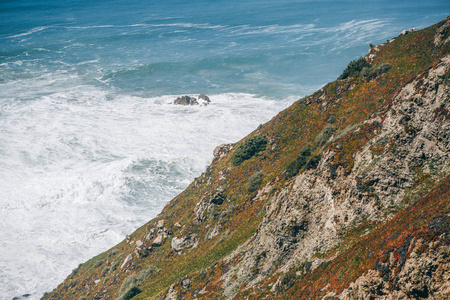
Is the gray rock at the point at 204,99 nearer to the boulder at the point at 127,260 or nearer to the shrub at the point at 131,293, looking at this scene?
the boulder at the point at 127,260

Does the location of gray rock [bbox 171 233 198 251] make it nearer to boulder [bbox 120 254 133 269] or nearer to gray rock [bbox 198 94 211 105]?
boulder [bbox 120 254 133 269]

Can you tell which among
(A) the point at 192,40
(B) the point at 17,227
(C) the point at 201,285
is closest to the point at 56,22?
(A) the point at 192,40

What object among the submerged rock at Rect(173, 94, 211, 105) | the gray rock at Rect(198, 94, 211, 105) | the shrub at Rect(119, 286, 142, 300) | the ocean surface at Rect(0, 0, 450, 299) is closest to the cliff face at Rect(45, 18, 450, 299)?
the shrub at Rect(119, 286, 142, 300)

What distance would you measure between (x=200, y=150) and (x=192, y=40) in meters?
91.2

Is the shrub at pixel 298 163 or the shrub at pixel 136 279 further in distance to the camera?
the shrub at pixel 136 279

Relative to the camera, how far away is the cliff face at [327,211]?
1139 centimetres

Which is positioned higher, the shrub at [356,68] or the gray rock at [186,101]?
the shrub at [356,68]

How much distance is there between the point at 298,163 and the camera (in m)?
24.3

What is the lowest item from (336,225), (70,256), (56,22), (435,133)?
(70,256)

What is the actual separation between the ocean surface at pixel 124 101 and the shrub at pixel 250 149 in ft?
64.0

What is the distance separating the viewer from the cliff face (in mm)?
11391

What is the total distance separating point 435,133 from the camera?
15.5 m

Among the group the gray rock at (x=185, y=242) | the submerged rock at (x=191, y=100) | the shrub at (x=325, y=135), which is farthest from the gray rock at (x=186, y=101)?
the shrub at (x=325, y=135)

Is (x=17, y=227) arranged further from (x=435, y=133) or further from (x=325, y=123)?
(x=435, y=133)
